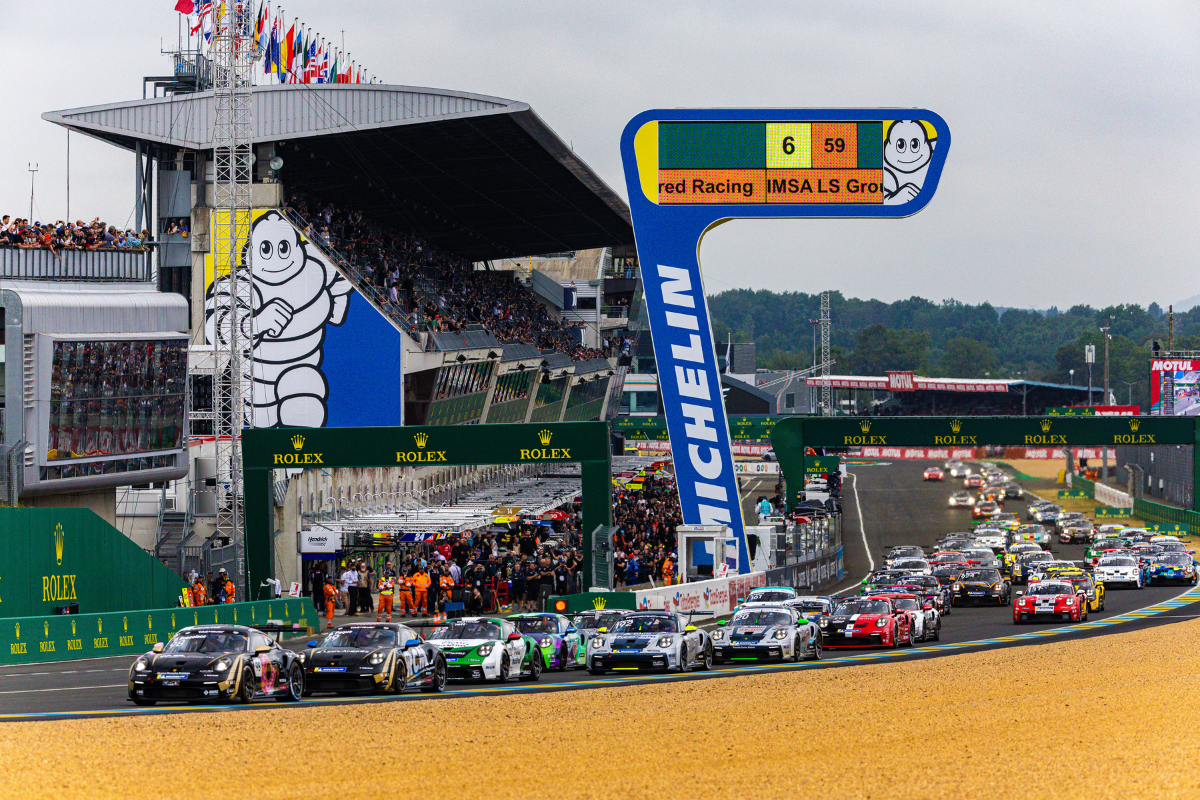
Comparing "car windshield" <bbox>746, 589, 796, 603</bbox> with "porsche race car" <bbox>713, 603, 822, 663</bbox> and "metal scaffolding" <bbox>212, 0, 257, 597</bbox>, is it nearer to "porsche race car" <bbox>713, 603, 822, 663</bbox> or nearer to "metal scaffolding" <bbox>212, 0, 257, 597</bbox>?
"porsche race car" <bbox>713, 603, 822, 663</bbox>

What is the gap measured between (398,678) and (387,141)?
3764cm

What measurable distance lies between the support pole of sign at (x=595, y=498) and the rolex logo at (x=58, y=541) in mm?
12933

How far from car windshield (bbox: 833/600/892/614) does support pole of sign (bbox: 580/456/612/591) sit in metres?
10.4

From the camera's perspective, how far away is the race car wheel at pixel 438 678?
22.7 meters

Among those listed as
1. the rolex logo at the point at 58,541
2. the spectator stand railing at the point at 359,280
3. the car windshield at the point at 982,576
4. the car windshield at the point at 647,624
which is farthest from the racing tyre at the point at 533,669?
the spectator stand railing at the point at 359,280

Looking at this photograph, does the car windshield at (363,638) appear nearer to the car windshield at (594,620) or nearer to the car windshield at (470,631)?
the car windshield at (470,631)

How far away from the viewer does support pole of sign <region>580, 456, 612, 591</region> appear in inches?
1535

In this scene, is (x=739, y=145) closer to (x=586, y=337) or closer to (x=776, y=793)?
(x=776, y=793)

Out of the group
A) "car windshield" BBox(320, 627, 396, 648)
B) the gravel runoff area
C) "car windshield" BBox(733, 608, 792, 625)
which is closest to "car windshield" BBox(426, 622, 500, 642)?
"car windshield" BBox(320, 627, 396, 648)

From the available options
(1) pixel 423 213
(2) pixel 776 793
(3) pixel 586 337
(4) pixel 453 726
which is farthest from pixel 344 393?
(3) pixel 586 337

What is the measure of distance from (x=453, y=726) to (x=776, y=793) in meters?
5.32

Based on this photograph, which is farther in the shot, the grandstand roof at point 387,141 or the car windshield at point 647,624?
the grandstand roof at point 387,141

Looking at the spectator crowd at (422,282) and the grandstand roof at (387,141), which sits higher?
the grandstand roof at (387,141)

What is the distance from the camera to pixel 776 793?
14.4 meters
